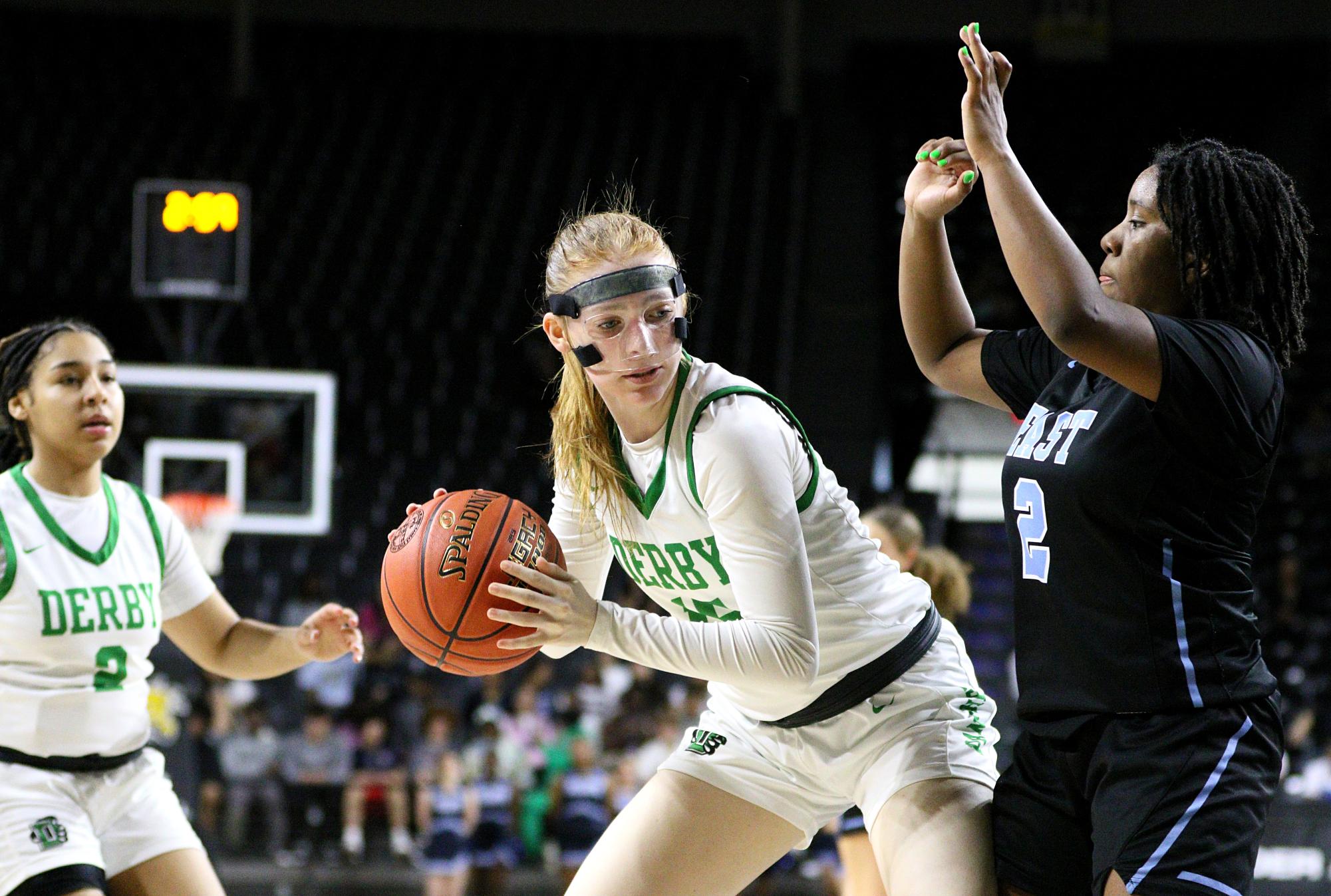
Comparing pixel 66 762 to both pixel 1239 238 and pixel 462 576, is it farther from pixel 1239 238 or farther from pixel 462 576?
pixel 1239 238

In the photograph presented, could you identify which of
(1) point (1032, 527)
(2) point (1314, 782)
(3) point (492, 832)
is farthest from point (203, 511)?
(2) point (1314, 782)

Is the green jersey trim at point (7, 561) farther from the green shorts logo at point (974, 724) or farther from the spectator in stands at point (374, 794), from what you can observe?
the spectator in stands at point (374, 794)

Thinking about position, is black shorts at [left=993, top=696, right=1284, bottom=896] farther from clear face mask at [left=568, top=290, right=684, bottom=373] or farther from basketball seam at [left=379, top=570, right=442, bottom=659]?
basketball seam at [left=379, top=570, right=442, bottom=659]

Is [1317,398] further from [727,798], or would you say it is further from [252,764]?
[727,798]

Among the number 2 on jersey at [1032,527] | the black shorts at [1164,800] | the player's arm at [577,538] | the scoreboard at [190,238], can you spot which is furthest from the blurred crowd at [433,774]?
the number 2 on jersey at [1032,527]

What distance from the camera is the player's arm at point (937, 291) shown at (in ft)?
8.71

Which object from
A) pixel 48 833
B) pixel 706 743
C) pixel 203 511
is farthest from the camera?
pixel 203 511

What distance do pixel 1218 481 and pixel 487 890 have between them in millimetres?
6338

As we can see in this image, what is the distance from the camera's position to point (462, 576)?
2.44 meters

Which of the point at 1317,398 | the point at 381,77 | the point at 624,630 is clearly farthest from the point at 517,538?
the point at 381,77

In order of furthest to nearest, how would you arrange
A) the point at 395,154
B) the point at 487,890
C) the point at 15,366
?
the point at 395,154, the point at 487,890, the point at 15,366

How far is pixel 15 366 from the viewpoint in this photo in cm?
345

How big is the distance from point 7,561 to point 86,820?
62 cm

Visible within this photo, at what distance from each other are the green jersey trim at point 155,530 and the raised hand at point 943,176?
6.72 feet
